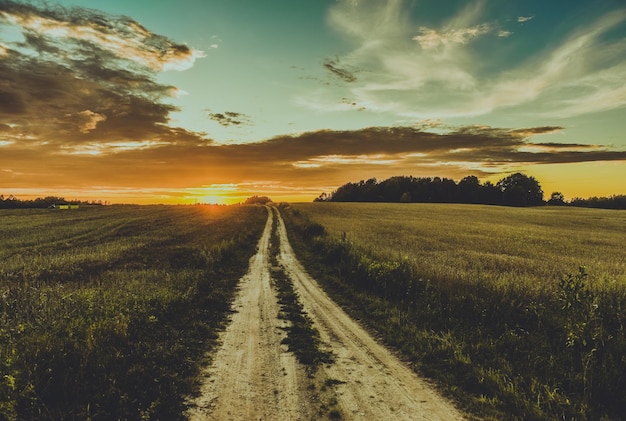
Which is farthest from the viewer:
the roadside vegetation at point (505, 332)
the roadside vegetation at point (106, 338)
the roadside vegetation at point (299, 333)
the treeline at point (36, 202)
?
the treeline at point (36, 202)

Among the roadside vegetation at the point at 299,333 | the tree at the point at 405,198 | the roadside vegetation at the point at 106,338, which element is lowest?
the roadside vegetation at the point at 299,333

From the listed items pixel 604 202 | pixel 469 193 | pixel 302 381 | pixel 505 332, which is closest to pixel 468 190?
pixel 469 193

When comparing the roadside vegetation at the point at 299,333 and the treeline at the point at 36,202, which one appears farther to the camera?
the treeline at the point at 36,202

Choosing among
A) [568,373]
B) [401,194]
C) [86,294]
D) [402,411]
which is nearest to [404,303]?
[568,373]

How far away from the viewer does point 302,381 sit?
23.2ft

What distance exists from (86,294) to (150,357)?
5.19 metres

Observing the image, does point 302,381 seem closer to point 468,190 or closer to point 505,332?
point 505,332

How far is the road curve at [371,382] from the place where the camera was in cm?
612

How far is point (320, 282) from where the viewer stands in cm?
1664

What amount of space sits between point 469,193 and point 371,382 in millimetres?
143081

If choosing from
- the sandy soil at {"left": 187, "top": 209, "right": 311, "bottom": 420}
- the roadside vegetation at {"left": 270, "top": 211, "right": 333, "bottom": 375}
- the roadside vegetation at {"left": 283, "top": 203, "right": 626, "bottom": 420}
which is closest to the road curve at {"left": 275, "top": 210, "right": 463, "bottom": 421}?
the roadside vegetation at {"left": 270, "top": 211, "right": 333, "bottom": 375}

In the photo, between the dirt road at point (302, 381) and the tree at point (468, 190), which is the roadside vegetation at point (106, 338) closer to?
the dirt road at point (302, 381)

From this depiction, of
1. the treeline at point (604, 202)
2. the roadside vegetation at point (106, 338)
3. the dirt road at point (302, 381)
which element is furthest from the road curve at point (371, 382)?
the treeline at point (604, 202)

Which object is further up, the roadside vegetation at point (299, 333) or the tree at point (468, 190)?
the tree at point (468, 190)
